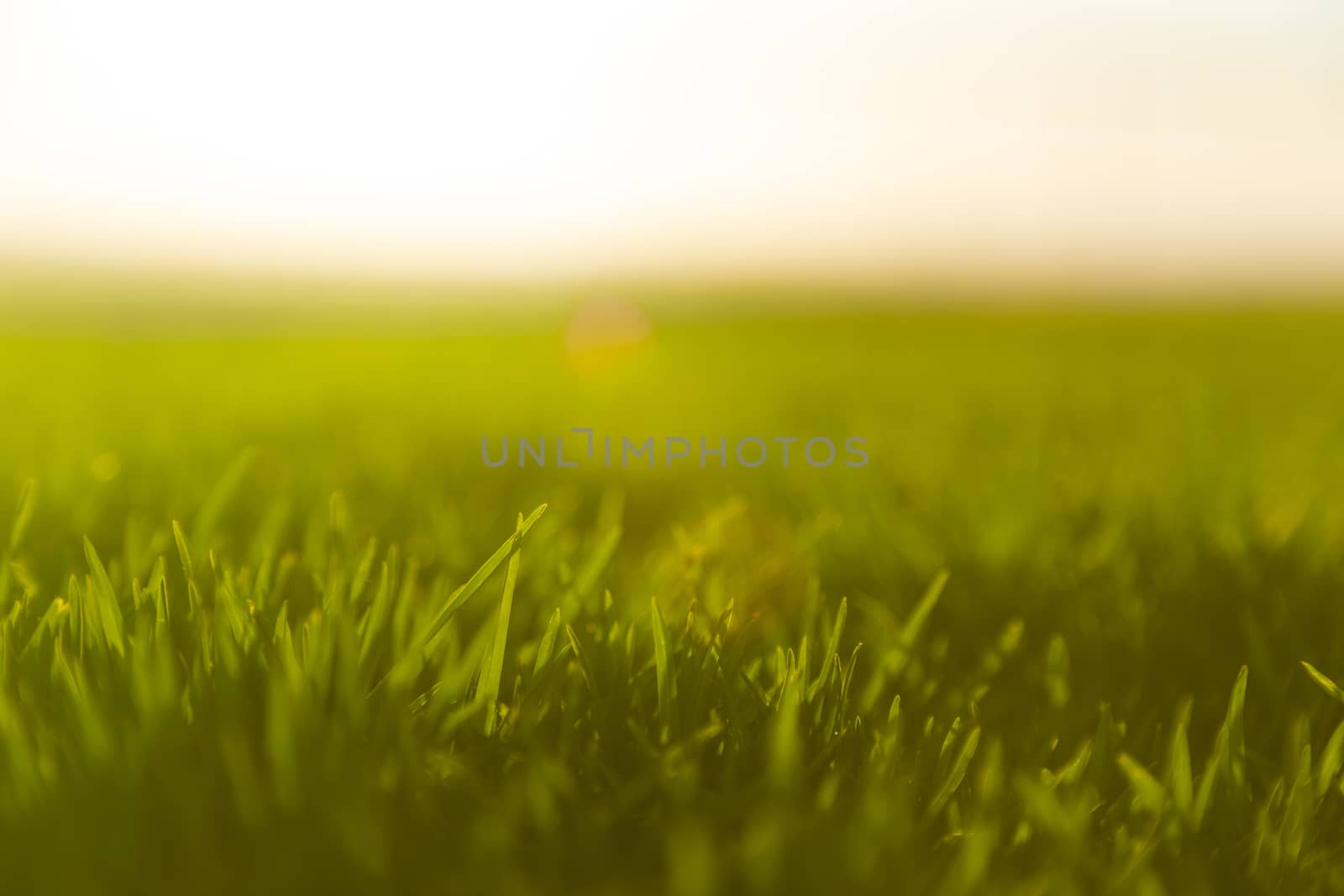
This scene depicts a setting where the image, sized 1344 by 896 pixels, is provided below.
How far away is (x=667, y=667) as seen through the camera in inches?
37.8

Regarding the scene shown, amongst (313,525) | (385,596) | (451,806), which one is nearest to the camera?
(451,806)

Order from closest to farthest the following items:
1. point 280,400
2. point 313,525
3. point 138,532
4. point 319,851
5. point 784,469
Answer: point 319,851 → point 138,532 → point 313,525 → point 784,469 → point 280,400

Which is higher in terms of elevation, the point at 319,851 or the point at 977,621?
the point at 319,851

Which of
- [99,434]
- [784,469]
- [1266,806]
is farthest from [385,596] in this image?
[99,434]

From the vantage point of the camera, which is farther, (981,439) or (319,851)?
(981,439)

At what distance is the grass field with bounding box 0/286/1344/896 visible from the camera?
72 centimetres

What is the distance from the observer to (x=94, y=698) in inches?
34.6

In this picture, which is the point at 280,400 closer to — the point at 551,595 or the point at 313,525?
the point at 313,525

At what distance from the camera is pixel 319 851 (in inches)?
26.8

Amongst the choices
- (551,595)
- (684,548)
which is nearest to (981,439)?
(684,548)

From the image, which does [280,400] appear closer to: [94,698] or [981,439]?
[981,439]

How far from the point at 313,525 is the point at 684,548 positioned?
587mm

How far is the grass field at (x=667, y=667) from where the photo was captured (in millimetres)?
717

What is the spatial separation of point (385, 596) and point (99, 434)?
183 cm
